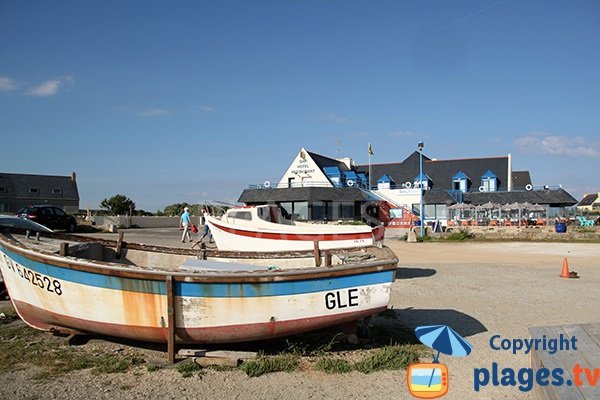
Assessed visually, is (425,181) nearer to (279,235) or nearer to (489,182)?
(489,182)

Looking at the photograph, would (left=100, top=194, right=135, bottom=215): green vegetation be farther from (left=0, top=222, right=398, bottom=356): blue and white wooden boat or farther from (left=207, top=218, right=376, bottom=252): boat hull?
(left=0, top=222, right=398, bottom=356): blue and white wooden boat

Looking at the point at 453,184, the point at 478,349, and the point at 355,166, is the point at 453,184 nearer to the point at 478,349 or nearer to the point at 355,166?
the point at 355,166

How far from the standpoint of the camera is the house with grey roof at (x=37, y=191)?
59.1 m

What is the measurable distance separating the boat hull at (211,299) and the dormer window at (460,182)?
4447 cm

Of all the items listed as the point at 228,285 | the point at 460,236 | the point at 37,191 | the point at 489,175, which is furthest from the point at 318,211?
the point at 37,191

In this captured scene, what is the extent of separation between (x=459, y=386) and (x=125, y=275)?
4085mm

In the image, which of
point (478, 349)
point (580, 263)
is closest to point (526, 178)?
point (580, 263)

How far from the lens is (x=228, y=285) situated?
18.6 ft

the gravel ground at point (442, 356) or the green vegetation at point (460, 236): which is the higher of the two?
the gravel ground at point (442, 356)

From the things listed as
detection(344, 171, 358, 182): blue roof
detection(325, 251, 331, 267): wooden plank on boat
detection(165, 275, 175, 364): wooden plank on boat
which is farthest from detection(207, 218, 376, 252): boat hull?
detection(344, 171, 358, 182): blue roof

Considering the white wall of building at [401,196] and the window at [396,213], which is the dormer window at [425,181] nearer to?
the white wall of building at [401,196]

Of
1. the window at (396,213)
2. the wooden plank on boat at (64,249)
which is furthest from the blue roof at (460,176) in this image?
the wooden plank on boat at (64,249)

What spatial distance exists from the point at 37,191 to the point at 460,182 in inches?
2096

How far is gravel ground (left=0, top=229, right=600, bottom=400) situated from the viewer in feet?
16.2
